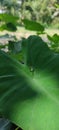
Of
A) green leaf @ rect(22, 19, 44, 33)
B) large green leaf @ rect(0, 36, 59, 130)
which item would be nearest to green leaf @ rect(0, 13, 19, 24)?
green leaf @ rect(22, 19, 44, 33)

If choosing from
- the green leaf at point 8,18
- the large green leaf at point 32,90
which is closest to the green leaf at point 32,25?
the green leaf at point 8,18

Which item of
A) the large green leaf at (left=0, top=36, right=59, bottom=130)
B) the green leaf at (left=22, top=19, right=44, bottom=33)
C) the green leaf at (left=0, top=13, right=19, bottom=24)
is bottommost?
the large green leaf at (left=0, top=36, right=59, bottom=130)

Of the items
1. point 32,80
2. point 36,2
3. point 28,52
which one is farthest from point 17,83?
point 36,2

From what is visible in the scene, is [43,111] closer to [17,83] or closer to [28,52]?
[17,83]

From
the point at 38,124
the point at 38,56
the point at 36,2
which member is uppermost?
the point at 36,2

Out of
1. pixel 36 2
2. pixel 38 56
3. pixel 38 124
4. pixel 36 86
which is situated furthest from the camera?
pixel 36 2

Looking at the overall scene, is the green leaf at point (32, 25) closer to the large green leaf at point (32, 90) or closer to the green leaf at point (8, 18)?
the green leaf at point (8, 18)

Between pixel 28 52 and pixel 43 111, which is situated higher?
pixel 28 52

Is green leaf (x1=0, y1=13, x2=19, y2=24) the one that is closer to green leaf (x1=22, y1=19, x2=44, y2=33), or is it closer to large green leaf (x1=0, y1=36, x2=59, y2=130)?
green leaf (x1=22, y1=19, x2=44, y2=33)

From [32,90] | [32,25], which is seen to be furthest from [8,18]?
[32,90]
